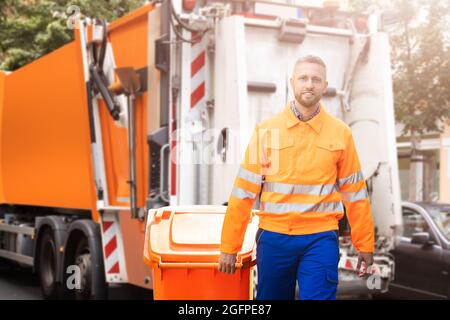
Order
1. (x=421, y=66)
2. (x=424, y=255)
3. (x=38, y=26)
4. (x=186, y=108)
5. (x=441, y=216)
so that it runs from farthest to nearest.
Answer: (x=38, y=26) < (x=421, y=66) < (x=441, y=216) < (x=424, y=255) < (x=186, y=108)

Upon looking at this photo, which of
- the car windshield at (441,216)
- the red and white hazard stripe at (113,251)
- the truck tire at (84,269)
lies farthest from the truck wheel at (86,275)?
the car windshield at (441,216)

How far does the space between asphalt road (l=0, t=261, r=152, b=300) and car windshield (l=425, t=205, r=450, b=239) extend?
2.87 metres

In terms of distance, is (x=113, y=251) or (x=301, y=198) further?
(x=113, y=251)

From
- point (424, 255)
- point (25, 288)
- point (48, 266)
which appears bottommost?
point (25, 288)

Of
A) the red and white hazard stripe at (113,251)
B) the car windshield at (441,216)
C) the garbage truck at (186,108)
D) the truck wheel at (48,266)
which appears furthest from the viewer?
the truck wheel at (48,266)

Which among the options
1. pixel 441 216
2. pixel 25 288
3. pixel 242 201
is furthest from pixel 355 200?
pixel 25 288

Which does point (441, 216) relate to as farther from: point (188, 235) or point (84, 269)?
point (188, 235)

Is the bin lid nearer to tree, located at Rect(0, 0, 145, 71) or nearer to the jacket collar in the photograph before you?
the jacket collar

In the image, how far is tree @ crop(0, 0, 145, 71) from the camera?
14.1 meters

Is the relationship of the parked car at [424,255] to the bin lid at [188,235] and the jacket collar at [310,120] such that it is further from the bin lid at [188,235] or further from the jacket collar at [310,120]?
the jacket collar at [310,120]

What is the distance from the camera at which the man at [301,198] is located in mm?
3623

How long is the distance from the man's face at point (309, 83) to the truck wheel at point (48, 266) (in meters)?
5.00

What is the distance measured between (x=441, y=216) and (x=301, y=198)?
4371mm

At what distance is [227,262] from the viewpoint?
12.1ft
